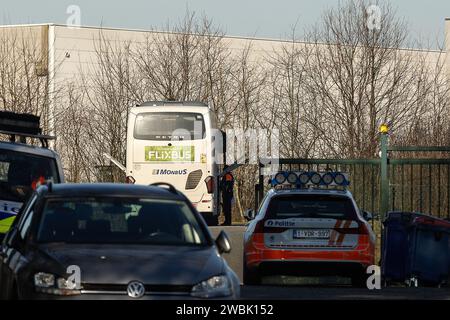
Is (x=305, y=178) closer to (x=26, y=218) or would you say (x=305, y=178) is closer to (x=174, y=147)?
(x=174, y=147)

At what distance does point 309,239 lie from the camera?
56.4ft

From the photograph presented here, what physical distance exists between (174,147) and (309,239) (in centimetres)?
1632

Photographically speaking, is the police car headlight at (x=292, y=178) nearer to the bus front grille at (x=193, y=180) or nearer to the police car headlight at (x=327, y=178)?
the police car headlight at (x=327, y=178)

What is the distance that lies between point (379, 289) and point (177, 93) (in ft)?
101

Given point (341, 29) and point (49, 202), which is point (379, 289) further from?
point (341, 29)

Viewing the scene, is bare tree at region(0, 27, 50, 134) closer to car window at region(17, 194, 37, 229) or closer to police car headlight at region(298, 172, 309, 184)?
police car headlight at region(298, 172, 309, 184)

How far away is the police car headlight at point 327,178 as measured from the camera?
2250cm

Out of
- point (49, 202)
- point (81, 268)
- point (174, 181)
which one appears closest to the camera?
point (81, 268)

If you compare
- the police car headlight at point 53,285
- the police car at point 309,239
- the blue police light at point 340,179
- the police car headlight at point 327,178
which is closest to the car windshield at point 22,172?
the police car at point 309,239

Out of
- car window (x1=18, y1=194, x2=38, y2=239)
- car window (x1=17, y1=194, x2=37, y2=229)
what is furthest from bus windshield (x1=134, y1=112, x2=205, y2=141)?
car window (x1=18, y1=194, x2=38, y2=239)

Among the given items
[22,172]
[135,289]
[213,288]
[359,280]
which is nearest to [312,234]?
[359,280]

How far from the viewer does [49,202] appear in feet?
36.7

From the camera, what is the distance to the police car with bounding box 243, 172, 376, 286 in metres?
17.2

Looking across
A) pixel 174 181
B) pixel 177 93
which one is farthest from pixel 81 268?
pixel 177 93
